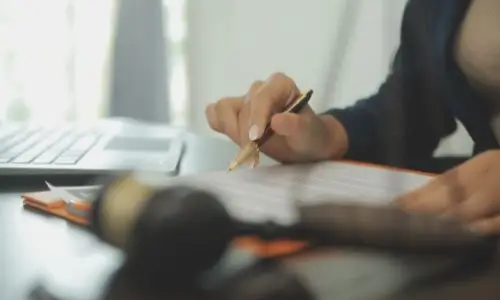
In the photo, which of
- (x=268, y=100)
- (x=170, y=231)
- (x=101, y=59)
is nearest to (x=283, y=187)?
(x=268, y=100)

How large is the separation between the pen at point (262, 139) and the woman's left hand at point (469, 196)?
0.62 ft

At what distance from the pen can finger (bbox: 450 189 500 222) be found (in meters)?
0.24

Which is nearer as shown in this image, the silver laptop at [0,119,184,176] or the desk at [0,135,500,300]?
the desk at [0,135,500,300]

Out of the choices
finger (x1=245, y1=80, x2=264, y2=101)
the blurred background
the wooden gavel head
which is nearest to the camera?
the wooden gavel head

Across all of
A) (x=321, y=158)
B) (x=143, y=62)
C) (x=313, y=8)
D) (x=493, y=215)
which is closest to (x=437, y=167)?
(x=321, y=158)

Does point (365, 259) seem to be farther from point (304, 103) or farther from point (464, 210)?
point (304, 103)

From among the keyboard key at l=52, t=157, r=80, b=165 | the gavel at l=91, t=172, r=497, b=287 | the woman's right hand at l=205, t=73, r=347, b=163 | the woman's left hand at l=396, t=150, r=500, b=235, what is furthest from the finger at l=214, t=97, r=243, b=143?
the gavel at l=91, t=172, r=497, b=287

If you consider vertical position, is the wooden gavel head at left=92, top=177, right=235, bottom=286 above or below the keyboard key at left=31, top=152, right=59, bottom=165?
above

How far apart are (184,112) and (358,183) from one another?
42.6 inches

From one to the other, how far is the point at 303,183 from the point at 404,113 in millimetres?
89

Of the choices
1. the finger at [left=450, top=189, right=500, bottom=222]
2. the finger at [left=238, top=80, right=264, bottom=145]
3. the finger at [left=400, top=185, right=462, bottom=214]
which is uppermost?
the finger at [left=400, top=185, right=462, bottom=214]

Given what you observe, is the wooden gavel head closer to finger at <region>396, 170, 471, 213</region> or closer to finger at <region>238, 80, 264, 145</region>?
finger at <region>396, 170, 471, 213</region>

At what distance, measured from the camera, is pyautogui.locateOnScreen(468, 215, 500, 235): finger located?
29 cm

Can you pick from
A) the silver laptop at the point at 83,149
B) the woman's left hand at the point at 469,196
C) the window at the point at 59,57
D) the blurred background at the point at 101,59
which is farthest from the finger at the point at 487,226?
the window at the point at 59,57
